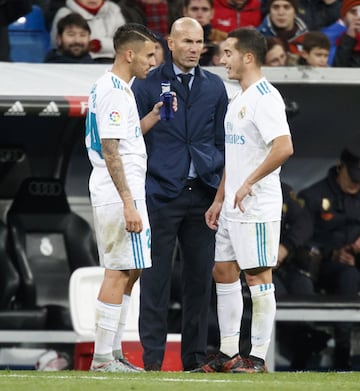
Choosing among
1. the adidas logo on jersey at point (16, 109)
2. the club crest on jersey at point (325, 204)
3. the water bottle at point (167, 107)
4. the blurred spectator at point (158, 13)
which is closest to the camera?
the water bottle at point (167, 107)

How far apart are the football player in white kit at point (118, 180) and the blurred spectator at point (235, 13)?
4.32m

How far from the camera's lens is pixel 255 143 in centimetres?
839

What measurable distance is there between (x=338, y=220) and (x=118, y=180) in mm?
4171

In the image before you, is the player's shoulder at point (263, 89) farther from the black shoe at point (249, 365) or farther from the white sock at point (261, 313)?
the black shoe at point (249, 365)

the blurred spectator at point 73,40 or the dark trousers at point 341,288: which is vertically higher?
the blurred spectator at point 73,40

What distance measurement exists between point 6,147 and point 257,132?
388cm

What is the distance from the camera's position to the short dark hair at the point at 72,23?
1171 cm

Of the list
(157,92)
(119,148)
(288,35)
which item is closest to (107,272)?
(119,148)

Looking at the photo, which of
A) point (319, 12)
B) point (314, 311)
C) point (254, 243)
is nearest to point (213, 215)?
point (254, 243)

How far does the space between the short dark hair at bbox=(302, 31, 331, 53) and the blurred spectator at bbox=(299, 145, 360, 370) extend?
79 centimetres

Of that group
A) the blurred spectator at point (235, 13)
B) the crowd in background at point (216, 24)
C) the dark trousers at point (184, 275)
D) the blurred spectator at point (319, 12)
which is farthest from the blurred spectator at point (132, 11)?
the dark trousers at point (184, 275)

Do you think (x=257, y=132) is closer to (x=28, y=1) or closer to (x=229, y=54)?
(x=229, y=54)

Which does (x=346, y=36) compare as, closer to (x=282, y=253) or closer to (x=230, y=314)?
(x=282, y=253)

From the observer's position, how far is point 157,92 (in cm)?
902
